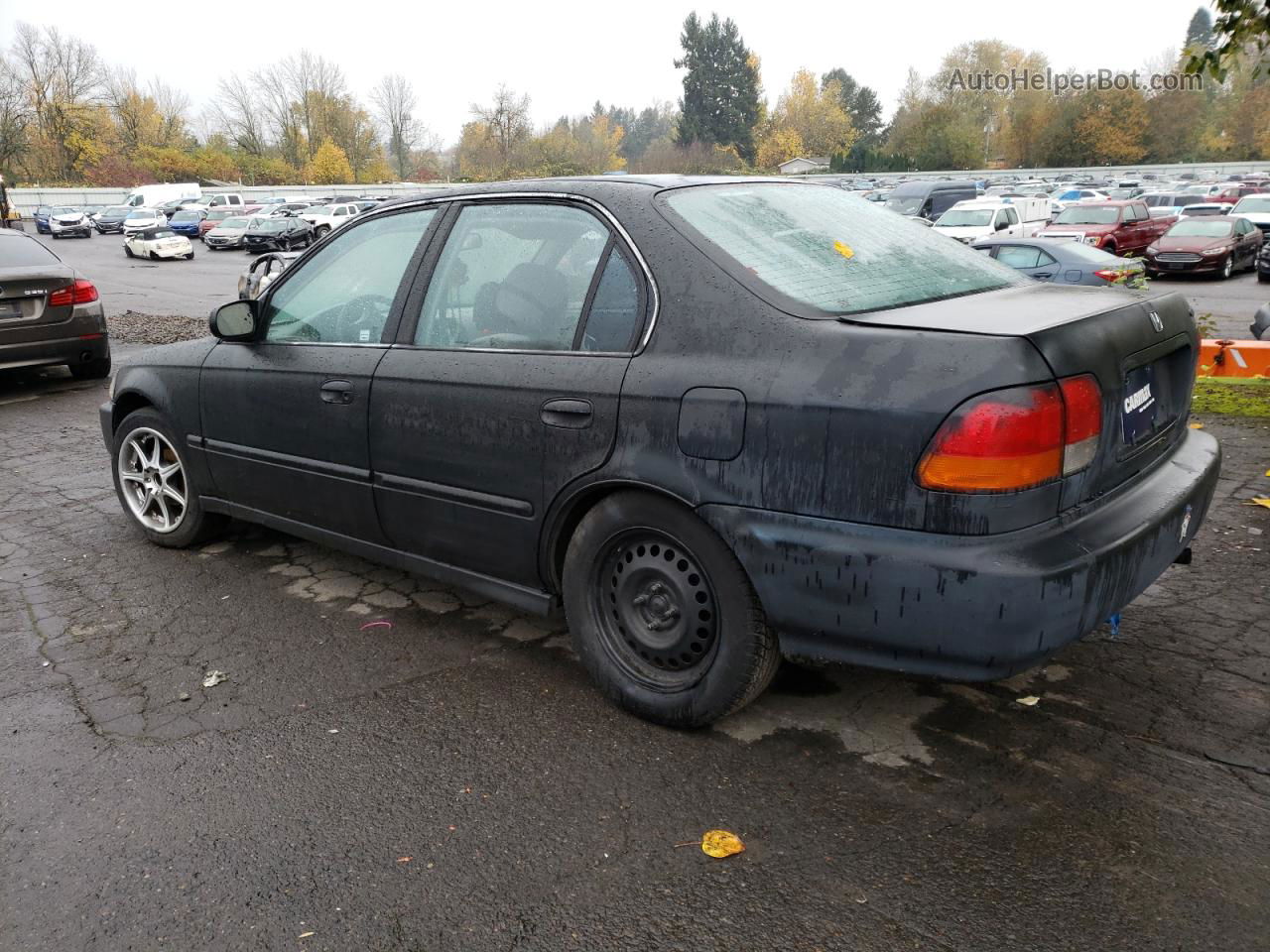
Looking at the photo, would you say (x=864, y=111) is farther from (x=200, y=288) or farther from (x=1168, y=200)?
(x=200, y=288)

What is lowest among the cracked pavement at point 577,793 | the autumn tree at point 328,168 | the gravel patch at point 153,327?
the gravel patch at point 153,327

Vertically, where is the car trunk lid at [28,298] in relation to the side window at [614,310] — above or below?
below

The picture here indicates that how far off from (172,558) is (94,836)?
2.47 metres

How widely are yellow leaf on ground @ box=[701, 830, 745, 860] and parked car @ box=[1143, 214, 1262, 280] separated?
23.0m

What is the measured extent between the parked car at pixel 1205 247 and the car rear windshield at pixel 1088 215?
1.28 meters

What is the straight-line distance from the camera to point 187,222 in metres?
45.9

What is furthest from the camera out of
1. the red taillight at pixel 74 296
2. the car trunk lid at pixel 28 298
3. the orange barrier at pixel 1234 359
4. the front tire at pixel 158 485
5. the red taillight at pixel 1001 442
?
the red taillight at pixel 74 296

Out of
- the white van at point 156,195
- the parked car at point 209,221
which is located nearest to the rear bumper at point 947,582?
the parked car at point 209,221

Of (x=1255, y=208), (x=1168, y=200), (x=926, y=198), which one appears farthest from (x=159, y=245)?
(x=1168, y=200)

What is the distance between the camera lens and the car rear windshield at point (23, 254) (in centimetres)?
937

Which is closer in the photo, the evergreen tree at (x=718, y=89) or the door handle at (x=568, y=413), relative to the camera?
the door handle at (x=568, y=413)

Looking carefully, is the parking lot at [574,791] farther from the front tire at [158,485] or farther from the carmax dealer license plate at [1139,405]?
the carmax dealer license plate at [1139,405]

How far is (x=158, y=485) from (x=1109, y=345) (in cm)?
443

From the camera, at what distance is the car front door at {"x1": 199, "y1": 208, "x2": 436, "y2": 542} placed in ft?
12.8
